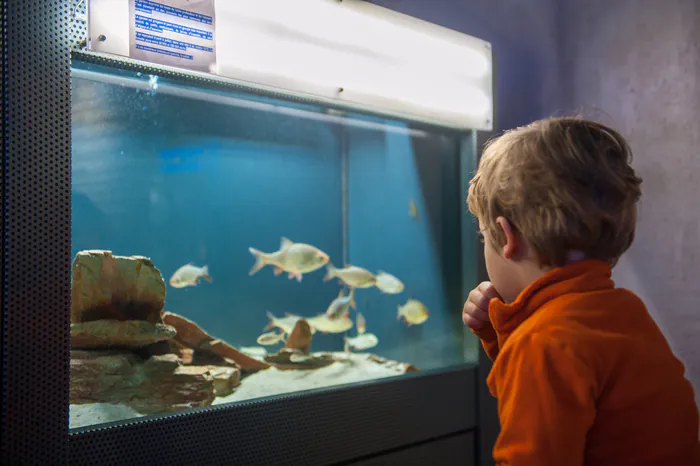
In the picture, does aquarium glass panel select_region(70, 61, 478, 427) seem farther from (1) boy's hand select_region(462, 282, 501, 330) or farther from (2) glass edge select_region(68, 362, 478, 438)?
(1) boy's hand select_region(462, 282, 501, 330)

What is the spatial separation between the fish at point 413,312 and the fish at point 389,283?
0.51 feet

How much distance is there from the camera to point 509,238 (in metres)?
1.33

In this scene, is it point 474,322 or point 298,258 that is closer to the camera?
point 474,322

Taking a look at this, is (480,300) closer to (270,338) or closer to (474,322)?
(474,322)

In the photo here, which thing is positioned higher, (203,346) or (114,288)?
(114,288)

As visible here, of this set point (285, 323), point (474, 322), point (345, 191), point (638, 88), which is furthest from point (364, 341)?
point (474, 322)

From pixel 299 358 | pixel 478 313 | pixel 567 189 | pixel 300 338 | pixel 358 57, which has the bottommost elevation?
pixel 299 358

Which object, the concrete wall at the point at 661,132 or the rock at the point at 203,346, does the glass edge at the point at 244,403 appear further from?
the concrete wall at the point at 661,132

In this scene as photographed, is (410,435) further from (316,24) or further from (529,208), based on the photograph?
(316,24)

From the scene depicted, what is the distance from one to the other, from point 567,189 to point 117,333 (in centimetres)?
224

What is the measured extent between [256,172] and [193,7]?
88.8 inches

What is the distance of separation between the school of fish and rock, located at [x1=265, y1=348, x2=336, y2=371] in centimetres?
5

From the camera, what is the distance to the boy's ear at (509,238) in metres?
1.33

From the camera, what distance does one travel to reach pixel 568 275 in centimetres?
124
